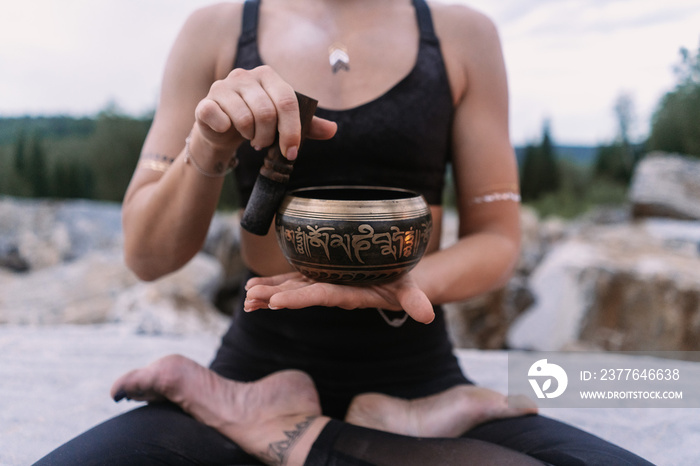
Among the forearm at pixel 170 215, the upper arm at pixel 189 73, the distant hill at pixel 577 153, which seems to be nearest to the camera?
the forearm at pixel 170 215

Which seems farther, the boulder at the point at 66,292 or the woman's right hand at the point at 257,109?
the boulder at the point at 66,292

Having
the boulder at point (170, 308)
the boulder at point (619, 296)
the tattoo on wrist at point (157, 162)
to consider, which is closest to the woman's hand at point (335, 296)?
the tattoo on wrist at point (157, 162)

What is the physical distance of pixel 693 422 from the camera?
62.7 inches

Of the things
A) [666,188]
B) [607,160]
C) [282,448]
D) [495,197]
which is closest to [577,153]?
[607,160]

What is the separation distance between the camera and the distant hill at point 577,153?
3.98 m

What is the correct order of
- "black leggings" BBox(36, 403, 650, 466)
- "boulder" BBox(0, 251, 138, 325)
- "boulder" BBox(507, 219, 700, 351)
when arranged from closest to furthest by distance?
"black leggings" BBox(36, 403, 650, 466), "boulder" BBox(507, 219, 700, 351), "boulder" BBox(0, 251, 138, 325)

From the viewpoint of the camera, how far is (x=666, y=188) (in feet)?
12.1

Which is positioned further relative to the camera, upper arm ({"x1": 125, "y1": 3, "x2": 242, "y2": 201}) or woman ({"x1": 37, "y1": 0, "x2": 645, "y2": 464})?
upper arm ({"x1": 125, "y1": 3, "x2": 242, "y2": 201})

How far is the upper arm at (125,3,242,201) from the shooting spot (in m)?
1.33

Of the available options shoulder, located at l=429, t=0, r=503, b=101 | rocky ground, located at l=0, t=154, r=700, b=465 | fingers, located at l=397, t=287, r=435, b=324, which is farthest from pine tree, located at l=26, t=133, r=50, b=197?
fingers, located at l=397, t=287, r=435, b=324

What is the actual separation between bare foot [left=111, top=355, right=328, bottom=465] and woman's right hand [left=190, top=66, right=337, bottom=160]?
22.9 inches

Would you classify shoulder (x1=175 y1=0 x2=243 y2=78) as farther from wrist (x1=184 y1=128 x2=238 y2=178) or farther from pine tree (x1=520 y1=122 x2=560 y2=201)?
pine tree (x1=520 y1=122 x2=560 y2=201)

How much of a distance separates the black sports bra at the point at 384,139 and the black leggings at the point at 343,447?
565 millimetres

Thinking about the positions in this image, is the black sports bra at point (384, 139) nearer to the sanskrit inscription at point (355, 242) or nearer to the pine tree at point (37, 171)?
the sanskrit inscription at point (355, 242)
